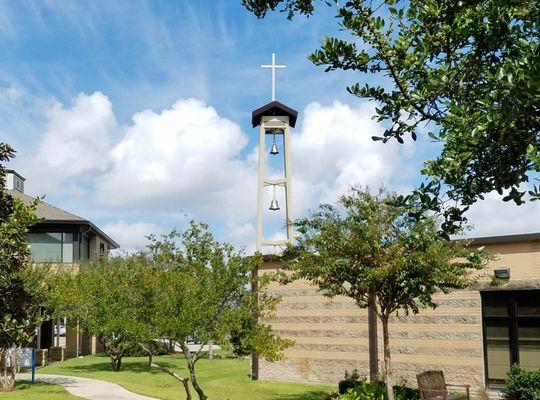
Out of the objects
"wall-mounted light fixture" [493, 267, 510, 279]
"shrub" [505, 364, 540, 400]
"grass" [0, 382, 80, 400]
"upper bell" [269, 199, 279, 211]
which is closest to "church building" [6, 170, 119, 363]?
"upper bell" [269, 199, 279, 211]

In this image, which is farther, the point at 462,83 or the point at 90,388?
the point at 90,388

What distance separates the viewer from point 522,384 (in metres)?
17.5

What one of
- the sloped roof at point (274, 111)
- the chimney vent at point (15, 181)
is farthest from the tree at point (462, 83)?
the chimney vent at point (15, 181)

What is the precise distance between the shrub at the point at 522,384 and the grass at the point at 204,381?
5665 millimetres

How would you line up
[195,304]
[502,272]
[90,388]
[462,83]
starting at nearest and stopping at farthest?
[462,83] → [195,304] → [502,272] → [90,388]

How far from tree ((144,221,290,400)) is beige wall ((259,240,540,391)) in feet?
17.6

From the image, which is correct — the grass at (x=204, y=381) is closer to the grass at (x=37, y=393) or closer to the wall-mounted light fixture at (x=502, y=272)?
the grass at (x=37, y=393)

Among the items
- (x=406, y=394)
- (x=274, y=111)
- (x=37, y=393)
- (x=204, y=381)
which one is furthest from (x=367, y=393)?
(x=274, y=111)

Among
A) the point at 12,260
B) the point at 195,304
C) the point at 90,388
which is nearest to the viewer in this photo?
the point at 12,260

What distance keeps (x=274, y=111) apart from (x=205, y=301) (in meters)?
21.5

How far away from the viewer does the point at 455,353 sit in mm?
20344

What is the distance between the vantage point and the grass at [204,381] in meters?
20.6

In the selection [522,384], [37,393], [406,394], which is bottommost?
[37,393]

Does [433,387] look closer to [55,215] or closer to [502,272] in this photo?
[502,272]
